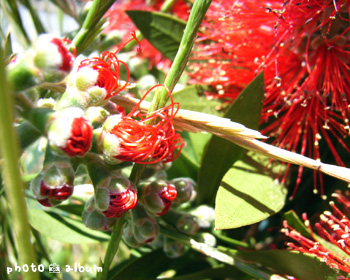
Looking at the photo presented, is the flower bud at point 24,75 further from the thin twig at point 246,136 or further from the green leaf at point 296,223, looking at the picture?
the green leaf at point 296,223

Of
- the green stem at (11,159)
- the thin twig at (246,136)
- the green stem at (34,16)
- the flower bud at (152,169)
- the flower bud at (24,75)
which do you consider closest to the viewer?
the green stem at (11,159)

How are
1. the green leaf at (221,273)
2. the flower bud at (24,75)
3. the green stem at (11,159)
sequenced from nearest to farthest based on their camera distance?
the green stem at (11,159) → the flower bud at (24,75) → the green leaf at (221,273)

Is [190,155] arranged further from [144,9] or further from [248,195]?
[144,9]

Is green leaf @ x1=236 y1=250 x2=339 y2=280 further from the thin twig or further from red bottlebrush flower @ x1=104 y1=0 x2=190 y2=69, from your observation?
red bottlebrush flower @ x1=104 y1=0 x2=190 y2=69

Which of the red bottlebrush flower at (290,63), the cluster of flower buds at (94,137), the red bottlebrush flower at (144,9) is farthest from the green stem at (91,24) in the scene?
the red bottlebrush flower at (144,9)

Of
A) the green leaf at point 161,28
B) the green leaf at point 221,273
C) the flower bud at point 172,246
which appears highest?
the green leaf at point 161,28

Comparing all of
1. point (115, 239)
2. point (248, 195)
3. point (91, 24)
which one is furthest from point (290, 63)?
point (115, 239)

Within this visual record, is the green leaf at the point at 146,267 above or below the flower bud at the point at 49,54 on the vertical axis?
below
